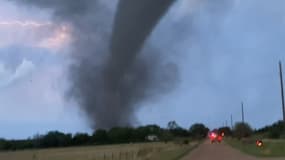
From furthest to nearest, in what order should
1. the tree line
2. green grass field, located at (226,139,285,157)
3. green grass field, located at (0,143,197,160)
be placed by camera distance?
1. the tree line
2. green grass field, located at (0,143,197,160)
3. green grass field, located at (226,139,285,157)

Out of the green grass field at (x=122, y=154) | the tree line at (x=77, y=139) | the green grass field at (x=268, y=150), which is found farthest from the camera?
the tree line at (x=77, y=139)

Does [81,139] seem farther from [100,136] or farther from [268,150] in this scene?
[268,150]

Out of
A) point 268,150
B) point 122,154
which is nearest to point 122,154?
point 122,154

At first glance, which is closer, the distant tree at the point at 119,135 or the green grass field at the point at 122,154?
the green grass field at the point at 122,154

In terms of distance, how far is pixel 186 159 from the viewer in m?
41.4

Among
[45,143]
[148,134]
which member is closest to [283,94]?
[45,143]

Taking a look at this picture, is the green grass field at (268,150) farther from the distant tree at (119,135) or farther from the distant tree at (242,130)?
the distant tree at (119,135)

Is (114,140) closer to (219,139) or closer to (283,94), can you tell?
(219,139)

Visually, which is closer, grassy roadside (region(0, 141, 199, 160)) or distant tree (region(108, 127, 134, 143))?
grassy roadside (region(0, 141, 199, 160))

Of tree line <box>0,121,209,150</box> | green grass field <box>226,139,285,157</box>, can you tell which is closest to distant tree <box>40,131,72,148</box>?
tree line <box>0,121,209,150</box>

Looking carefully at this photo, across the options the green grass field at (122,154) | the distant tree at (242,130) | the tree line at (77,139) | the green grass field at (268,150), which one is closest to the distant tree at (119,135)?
the tree line at (77,139)

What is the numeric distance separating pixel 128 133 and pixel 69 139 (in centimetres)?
2019

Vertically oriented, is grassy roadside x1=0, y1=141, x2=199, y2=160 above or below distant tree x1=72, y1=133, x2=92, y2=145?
below

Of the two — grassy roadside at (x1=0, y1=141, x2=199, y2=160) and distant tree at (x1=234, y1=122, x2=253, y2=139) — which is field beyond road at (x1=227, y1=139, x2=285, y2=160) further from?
distant tree at (x1=234, y1=122, x2=253, y2=139)
